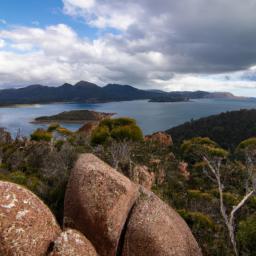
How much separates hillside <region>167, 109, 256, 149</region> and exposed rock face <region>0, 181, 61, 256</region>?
64426 mm

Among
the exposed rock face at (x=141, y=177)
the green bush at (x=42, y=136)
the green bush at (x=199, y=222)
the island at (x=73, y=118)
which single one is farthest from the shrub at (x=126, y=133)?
the island at (x=73, y=118)

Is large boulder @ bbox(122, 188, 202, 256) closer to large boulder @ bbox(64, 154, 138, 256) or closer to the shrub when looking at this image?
large boulder @ bbox(64, 154, 138, 256)

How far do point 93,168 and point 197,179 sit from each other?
23647mm

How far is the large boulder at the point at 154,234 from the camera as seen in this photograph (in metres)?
12.3

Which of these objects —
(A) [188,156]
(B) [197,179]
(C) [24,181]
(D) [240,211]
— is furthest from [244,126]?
(C) [24,181]

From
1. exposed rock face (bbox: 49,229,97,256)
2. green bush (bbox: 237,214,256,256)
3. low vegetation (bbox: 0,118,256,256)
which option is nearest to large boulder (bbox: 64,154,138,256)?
exposed rock face (bbox: 49,229,97,256)

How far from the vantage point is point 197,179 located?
34.6 m

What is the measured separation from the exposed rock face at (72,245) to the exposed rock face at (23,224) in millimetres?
334

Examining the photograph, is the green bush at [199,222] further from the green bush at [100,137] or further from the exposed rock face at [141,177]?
the green bush at [100,137]

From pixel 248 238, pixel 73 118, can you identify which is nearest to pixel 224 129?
pixel 248 238

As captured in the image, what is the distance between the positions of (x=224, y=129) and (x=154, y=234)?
7872 centimetres

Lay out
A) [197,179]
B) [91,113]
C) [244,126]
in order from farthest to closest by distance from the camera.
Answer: [91,113], [244,126], [197,179]

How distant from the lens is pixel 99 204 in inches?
481

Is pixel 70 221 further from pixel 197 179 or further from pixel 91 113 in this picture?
pixel 91 113
